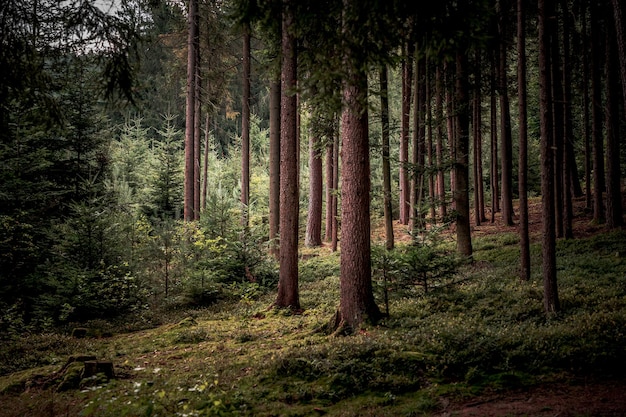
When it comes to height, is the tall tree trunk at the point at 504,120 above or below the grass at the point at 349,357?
above

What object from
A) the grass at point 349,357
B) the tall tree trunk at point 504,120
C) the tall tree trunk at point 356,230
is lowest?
the grass at point 349,357

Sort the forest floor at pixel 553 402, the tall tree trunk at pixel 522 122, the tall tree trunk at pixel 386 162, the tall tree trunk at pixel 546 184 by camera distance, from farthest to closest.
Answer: the tall tree trunk at pixel 386 162, the tall tree trunk at pixel 522 122, the tall tree trunk at pixel 546 184, the forest floor at pixel 553 402

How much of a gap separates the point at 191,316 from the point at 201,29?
1447 centimetres

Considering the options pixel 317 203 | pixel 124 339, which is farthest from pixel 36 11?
pixel 317 203

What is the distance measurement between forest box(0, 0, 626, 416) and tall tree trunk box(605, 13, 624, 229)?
0.31 feet

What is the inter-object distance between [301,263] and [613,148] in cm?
1240

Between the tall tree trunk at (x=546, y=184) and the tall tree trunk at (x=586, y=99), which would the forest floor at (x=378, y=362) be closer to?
the tall tree trunk at (x=546, y=184)

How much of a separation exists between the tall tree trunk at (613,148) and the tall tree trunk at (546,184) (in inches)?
301

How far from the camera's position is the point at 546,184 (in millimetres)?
8188

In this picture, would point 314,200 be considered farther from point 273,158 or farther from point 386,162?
point 386,162

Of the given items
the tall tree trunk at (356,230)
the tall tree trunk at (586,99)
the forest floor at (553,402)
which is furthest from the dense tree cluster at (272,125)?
the forest floor at (553,402)

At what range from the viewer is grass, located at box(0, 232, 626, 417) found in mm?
5398

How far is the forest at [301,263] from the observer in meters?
5.09

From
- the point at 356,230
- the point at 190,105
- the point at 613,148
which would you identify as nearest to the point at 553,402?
the point at 356,230
